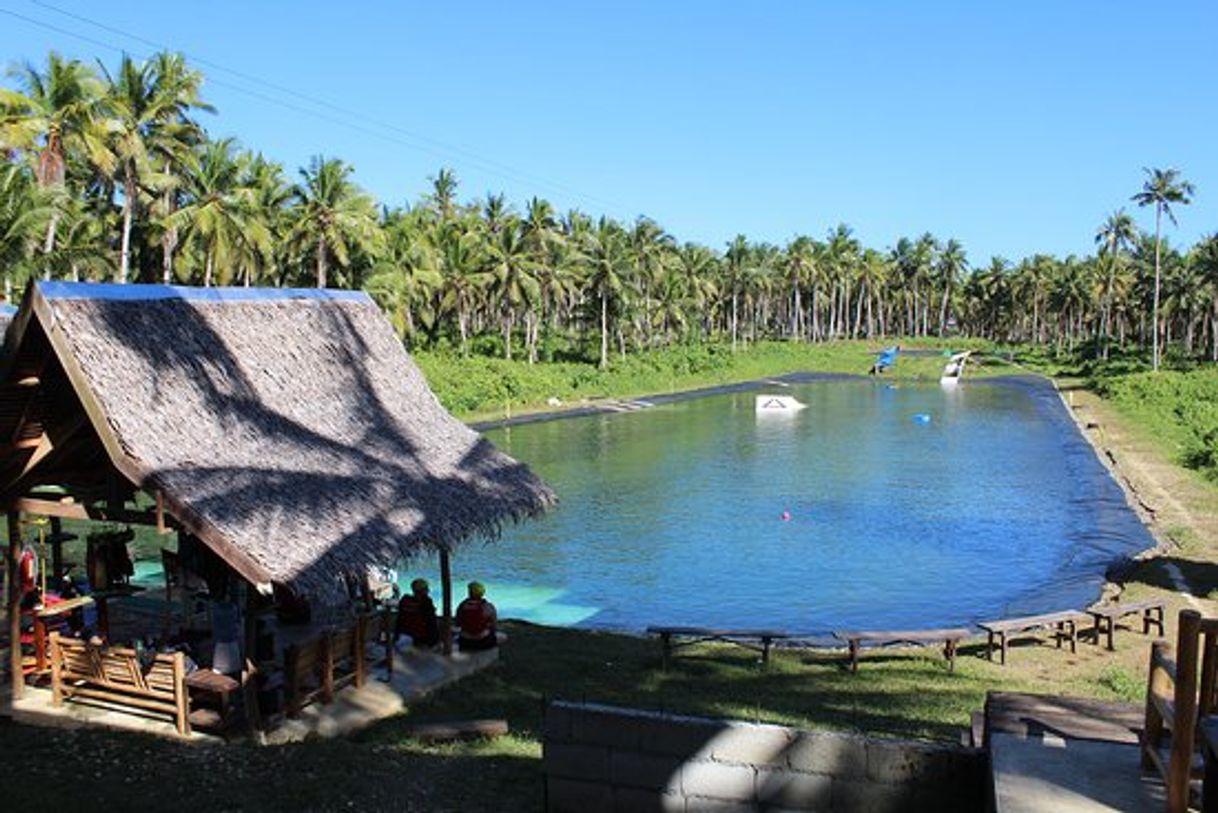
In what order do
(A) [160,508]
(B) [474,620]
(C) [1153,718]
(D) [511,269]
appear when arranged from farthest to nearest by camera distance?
(D) [511,269], (B) [474,620], (A) [160,508], (C) [1153,718]

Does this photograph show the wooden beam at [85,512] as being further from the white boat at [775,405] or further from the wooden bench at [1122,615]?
the white boat at [775,405]

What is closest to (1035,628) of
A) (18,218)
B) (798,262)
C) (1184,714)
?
(1184,714)

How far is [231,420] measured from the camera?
12500mm

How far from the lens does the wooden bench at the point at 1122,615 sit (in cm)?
1748

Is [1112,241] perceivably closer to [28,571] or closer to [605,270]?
[605,270]

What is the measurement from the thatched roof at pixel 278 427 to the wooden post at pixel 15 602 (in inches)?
32.4

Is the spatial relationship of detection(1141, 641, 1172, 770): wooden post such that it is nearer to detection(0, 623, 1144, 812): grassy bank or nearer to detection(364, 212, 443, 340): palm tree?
detection(0, 623, 1144, 812): grassy bank

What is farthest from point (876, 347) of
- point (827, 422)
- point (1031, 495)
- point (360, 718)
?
point (360, 718)

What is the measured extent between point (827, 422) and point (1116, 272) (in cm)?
4953

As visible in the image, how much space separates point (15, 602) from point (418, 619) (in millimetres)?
4851

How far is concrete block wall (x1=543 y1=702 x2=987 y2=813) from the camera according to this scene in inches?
321

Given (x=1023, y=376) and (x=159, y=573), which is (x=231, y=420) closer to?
(x=159, y=573)

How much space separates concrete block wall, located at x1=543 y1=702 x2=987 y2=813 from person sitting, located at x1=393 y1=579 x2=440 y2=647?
229 inches

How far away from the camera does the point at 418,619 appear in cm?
1475
